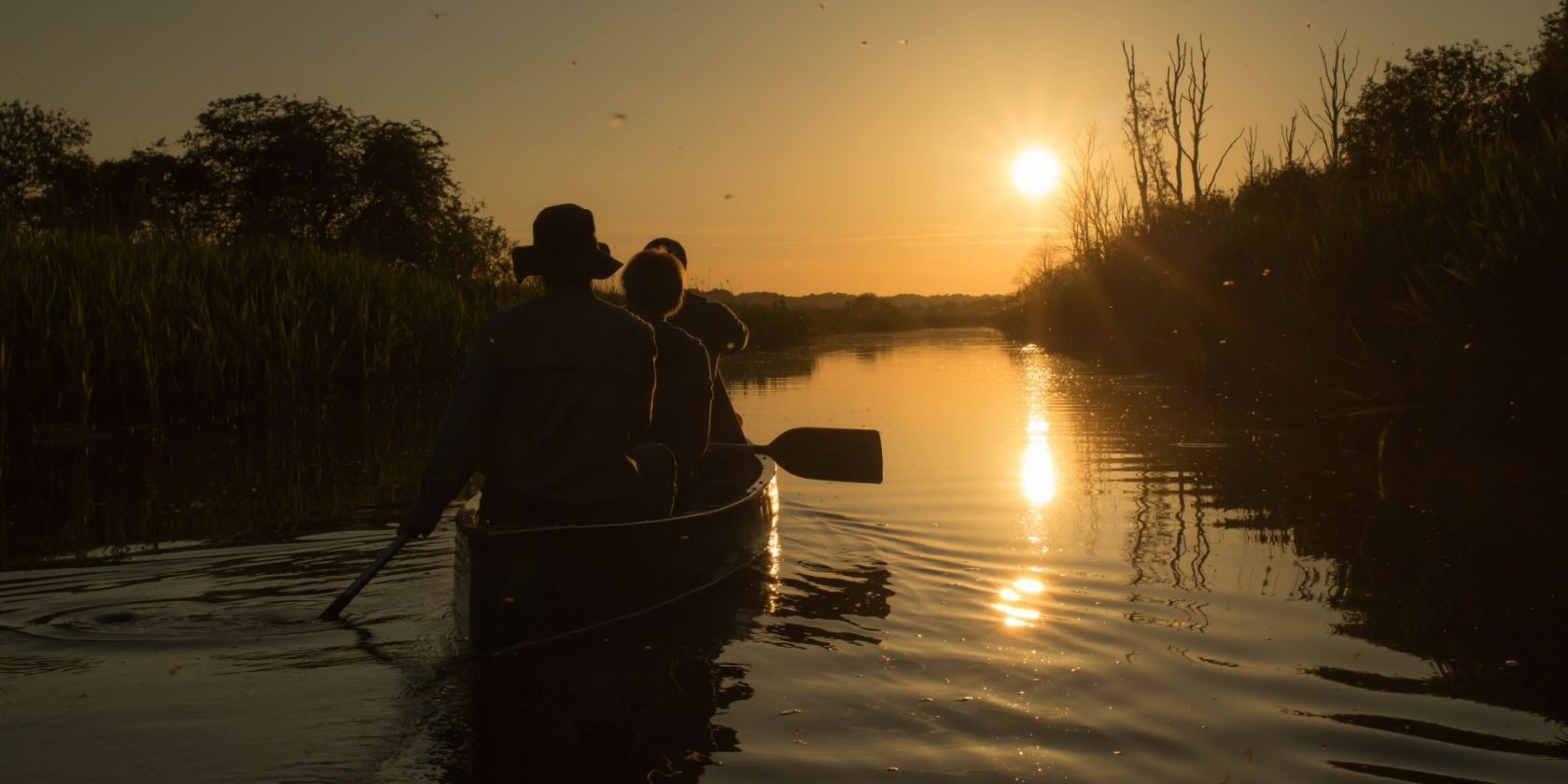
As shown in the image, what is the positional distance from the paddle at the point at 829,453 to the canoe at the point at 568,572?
2245mm

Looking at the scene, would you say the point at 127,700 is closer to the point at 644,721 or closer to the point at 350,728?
the point at 350,728

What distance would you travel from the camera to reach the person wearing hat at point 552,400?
4.41 metres

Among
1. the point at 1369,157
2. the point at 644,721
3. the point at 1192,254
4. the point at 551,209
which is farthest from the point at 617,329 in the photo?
the point at 1369,157

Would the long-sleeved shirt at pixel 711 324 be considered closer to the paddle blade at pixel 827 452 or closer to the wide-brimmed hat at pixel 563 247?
the paddle blade at pixel 827 452

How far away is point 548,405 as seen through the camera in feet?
14.9

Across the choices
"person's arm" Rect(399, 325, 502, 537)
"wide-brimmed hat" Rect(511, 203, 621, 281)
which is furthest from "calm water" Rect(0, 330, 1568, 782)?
"wide-brimmed hat" Rect(511, 203, 621, 281)

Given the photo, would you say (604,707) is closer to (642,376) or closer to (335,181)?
(642,376)

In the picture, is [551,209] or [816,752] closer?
[816,752]

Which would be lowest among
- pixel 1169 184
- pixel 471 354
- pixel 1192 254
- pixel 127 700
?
pixel 127 700

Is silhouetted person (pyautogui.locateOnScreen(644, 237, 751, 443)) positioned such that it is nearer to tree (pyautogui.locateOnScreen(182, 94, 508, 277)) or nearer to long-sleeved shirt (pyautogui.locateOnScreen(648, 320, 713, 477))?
long-sleeved shirt (pyautogui.locateOnScreen(648, 320, 713, 477))

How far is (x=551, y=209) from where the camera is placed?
177 inches

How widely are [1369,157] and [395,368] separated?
35096 mm

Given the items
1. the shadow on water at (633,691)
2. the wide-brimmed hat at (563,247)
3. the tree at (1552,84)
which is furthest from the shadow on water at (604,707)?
the tree at (1552,84)

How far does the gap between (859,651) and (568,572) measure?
1126 mm
